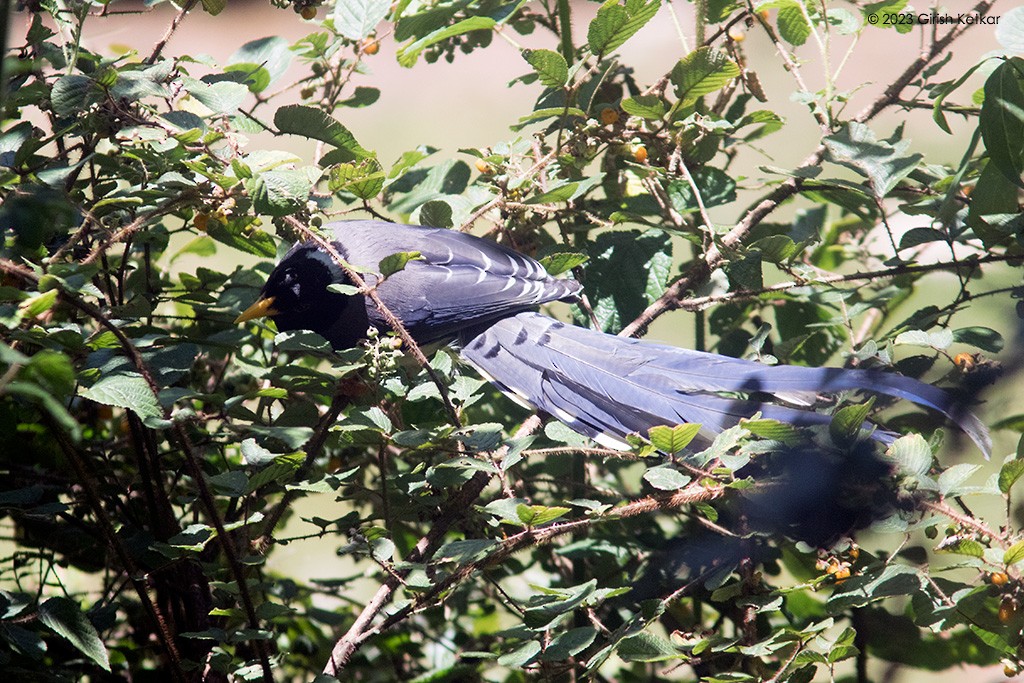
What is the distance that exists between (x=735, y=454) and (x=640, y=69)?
4.06m

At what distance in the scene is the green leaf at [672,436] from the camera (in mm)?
1418

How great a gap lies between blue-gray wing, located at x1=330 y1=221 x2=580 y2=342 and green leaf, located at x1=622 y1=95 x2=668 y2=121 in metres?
0.52

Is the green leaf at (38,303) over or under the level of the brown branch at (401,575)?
over

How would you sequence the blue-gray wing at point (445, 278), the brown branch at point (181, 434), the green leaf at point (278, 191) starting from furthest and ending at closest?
the blue-gray wing at point (445, 278) → the green leaf at point (278, 191) → the brown branch at point (181, 434)

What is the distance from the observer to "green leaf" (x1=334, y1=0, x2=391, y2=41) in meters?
1.89

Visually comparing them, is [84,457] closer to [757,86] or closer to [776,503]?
[776,503]

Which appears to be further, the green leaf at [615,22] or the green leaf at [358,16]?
the green leaf at [358,16]

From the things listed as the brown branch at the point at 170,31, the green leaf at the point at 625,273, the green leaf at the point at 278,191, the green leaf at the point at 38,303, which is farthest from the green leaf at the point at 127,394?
the green leaf at the point at 625,273

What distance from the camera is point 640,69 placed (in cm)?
521

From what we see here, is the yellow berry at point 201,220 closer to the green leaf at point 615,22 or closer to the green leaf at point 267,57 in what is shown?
the green leaf at point 267,57

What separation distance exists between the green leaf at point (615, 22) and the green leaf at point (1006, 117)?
0.61 m

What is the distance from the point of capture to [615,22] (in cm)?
174

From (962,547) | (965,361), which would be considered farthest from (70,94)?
(965,361)

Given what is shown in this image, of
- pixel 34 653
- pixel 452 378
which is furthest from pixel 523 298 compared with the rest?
pixel 34 653
